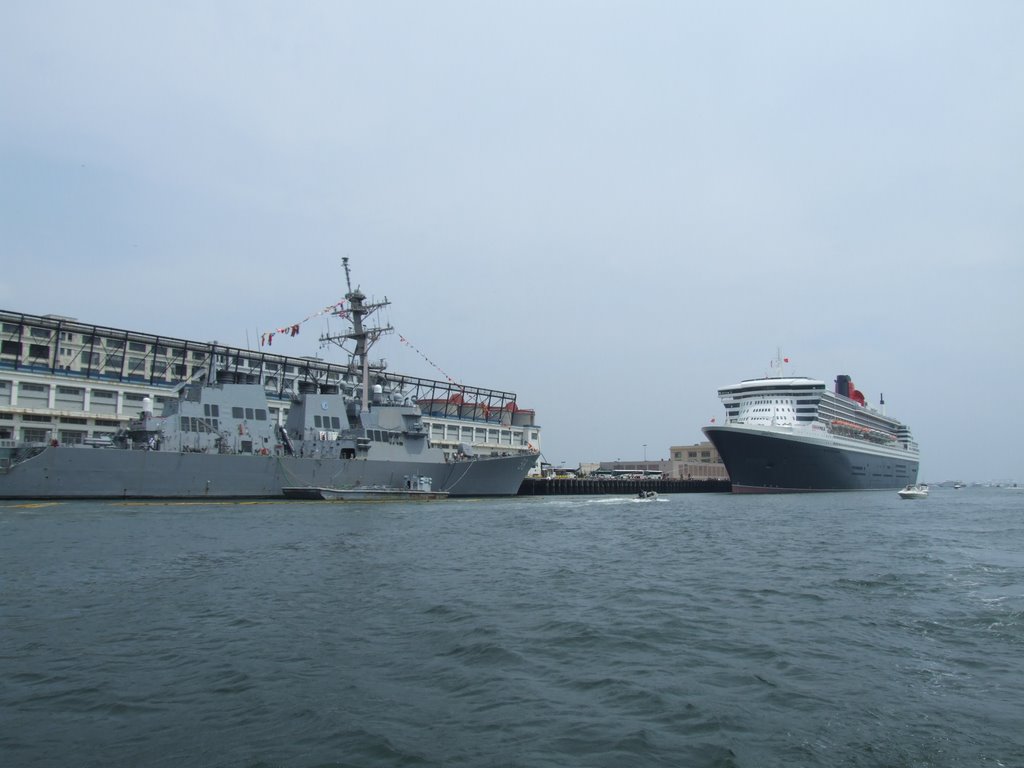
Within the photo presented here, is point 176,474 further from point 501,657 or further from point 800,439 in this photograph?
point 800,439

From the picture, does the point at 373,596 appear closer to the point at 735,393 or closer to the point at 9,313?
the point at 9,313

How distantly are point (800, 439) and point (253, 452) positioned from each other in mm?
42725

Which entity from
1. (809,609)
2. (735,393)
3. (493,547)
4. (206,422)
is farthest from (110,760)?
(735,393)

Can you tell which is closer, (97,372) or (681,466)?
(97,372)

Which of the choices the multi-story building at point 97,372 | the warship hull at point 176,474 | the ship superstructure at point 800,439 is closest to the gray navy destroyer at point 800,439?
the ship superstructure at point 800,439

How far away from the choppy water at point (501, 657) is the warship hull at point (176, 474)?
15394 mm

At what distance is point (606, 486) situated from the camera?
7038 centimetres

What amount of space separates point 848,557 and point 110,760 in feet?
55.3

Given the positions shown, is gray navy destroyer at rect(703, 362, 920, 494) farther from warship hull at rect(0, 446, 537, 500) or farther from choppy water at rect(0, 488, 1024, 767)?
choppy water at rect(0, 488, 1024, 767)

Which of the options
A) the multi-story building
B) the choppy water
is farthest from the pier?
the choppy water

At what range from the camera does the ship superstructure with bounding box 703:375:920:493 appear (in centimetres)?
5756

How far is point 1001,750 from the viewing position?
5961mm

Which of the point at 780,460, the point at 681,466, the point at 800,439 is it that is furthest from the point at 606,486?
the point at 681,466

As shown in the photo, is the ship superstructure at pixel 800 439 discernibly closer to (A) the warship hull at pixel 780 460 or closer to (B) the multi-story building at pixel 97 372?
(A) the warship hull at pixel 780 460
